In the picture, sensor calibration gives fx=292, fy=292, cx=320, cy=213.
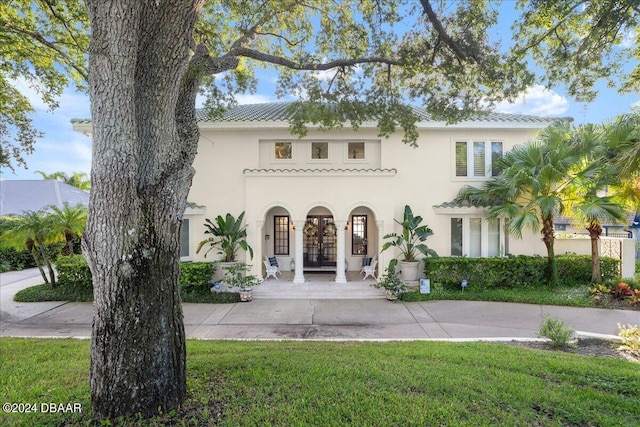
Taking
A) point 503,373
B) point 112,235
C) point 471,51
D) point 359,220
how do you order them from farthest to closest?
1. point 359,220
2. point 471,51
3. point 503,373
4. point 112,235

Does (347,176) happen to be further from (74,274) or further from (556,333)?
(74,274)

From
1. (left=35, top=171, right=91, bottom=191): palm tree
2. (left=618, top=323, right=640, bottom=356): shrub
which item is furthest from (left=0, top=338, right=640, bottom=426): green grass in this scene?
(left=35, top=171, right=91, bottom=191): palm tree

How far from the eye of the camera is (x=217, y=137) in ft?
42.0

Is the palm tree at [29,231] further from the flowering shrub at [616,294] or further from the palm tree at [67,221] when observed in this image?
the flowering shrub at [616,294]

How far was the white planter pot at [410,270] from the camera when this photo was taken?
1188cm

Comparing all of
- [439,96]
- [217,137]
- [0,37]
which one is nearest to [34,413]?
[439,96]

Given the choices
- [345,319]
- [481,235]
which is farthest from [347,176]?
[481,235]

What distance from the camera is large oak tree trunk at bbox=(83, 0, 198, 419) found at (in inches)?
127

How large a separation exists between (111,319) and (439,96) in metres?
8.33

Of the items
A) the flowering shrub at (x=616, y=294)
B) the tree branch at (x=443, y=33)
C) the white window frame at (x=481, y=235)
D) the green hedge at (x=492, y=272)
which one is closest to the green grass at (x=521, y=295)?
the flowering shrub at (x=616, y=294)

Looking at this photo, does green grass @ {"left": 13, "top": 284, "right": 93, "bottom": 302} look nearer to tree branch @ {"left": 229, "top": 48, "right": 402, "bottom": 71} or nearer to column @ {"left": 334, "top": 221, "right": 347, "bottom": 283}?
column @ {"left": 334, "top": 221, "right": 347, "bottom": 283}

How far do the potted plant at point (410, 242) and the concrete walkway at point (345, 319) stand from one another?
173cm

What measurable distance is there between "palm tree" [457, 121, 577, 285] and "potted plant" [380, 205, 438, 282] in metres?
2.57

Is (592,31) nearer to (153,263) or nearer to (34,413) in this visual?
(153,263)
